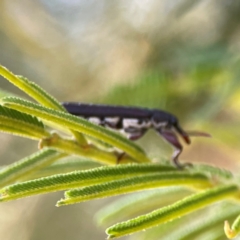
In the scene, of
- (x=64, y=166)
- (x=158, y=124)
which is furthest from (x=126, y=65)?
(x=64, y=166)

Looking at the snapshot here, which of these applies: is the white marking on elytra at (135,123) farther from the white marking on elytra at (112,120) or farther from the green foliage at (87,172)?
the green foliage at (87,172)

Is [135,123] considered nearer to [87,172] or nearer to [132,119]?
[132,119]

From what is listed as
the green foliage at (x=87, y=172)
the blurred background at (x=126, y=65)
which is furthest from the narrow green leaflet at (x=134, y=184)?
the blurred background at (x=126, y=65)

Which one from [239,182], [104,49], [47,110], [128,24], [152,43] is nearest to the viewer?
[47,110]

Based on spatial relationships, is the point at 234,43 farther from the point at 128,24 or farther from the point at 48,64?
the point at 48,64

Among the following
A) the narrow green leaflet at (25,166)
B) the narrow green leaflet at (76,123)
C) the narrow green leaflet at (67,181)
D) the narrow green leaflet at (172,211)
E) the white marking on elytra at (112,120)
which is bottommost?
the narrow green leaflet at (172,211)

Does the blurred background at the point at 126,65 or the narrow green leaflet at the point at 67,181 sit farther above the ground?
the blurred background at the point at 126,65

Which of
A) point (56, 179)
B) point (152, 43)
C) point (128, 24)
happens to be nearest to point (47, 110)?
point (56, 179)
